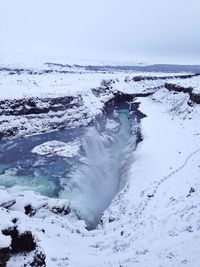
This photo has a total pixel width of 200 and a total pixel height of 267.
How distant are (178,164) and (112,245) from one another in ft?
41.5

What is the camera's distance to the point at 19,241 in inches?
464

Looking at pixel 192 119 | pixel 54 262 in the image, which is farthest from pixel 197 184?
pixel 192 119

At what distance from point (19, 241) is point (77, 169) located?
19.3 meters

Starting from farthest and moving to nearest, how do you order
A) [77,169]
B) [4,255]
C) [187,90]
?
[187,90] → [77,169] → [4,255]

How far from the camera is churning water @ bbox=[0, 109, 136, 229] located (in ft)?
85.5

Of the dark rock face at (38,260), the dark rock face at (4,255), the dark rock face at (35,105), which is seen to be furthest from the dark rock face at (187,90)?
→ the dark rock face at (4,255)

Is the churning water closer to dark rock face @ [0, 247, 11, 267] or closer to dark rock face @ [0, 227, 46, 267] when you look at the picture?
dark rock face @ [0, 227, 46, 267]

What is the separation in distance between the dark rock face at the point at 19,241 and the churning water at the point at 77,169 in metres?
10.7

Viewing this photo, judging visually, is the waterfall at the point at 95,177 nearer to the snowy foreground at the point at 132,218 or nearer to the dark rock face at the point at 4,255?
the snowy foreground at the point at 132,218

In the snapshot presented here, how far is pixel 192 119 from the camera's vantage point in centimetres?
4434

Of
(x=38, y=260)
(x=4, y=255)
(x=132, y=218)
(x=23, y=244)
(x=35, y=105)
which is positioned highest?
(x=4, y=255)

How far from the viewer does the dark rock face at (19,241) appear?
11.7 m

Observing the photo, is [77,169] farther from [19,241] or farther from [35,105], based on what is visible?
[19,241]

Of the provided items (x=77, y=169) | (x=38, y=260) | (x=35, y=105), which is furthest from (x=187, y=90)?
(x=38, y=260)
